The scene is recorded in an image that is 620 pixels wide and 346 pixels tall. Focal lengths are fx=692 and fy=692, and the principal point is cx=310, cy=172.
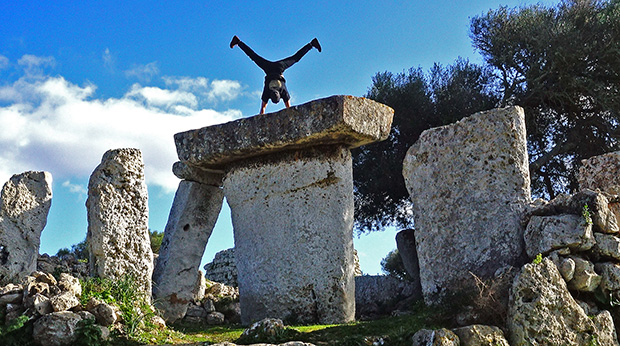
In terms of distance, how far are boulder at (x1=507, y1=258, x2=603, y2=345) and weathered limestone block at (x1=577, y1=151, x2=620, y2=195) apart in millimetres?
Result: 3544

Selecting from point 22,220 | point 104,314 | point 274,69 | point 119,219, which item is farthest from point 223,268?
point 104,314

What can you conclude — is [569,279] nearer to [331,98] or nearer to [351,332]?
[351,332]

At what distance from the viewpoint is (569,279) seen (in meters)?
8.17

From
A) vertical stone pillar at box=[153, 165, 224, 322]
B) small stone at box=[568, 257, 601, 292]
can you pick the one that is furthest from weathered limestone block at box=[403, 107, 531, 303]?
vertical stone pillar at box=[153, 165, 224, 322]

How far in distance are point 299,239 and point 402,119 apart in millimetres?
8886

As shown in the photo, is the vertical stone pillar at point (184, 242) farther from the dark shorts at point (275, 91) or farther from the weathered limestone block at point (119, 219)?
the weathered limestone block at point (119, 219)

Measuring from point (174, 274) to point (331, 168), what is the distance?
3.27 meters

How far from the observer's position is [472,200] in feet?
30.4

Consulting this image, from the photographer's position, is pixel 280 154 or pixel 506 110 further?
pixel 280 154

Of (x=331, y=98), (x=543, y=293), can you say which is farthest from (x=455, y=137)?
(x=543, y=293)

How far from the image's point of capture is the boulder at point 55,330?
7.59m

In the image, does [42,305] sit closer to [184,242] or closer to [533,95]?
[184,242]

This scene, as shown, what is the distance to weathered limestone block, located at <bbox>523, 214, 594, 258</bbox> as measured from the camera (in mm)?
8422

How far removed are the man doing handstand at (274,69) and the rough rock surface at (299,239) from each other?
2131 millimetres
